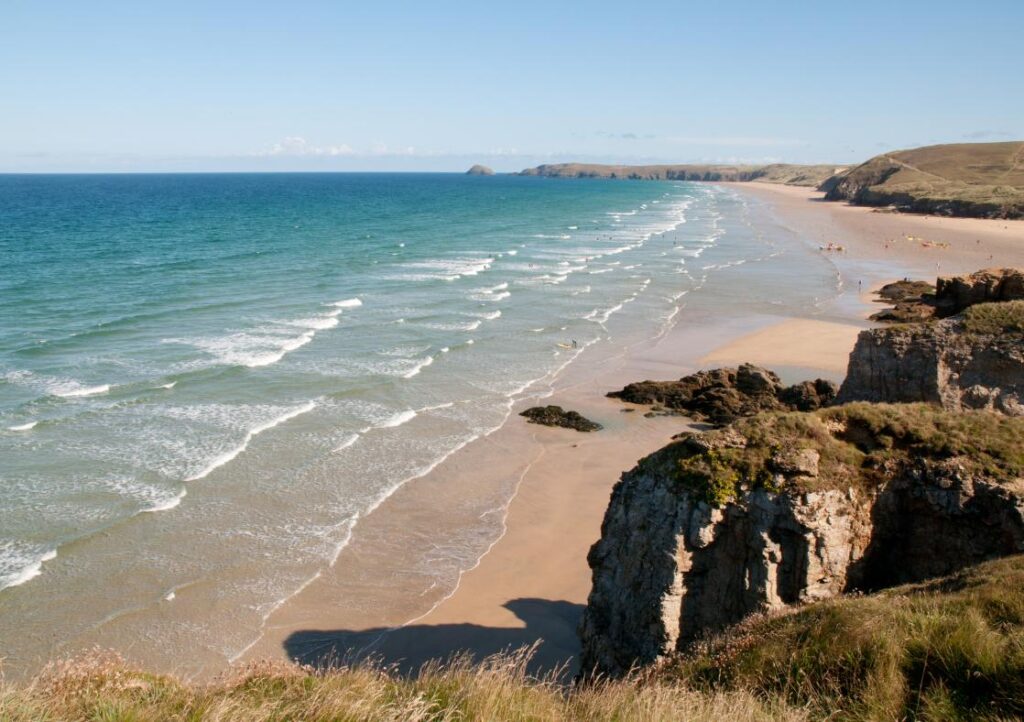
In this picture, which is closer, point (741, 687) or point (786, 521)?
point (741, 687)

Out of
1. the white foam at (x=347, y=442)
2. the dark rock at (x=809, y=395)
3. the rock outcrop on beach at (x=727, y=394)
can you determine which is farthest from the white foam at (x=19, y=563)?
the dark rock at (x=809, y=395)

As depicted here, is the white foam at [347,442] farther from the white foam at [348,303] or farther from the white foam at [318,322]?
the white foam at [348,303]

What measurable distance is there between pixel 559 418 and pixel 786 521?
50.9 ft

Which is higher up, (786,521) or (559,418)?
(786,521)

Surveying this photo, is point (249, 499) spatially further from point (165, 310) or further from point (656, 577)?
point (165, 310)

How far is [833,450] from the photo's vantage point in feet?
36.4

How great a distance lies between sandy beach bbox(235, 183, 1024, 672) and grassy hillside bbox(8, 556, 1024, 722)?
3.79 metres

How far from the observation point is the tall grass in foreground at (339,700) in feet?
21.8

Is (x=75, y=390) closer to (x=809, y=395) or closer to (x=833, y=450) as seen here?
(x=809, y=395)

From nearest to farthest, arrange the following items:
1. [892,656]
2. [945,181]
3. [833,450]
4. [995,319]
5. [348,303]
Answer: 1. [892,656]
2. [833,450]
3. [995,319]
4. [348,303]
5. [945,181]

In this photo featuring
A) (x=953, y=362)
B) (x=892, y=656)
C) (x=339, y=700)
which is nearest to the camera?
(x=339, y=700)

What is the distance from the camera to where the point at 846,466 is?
10930mm

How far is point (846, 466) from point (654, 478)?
257 centimetres

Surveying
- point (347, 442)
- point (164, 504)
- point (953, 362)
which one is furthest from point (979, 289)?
point (164, 504)
